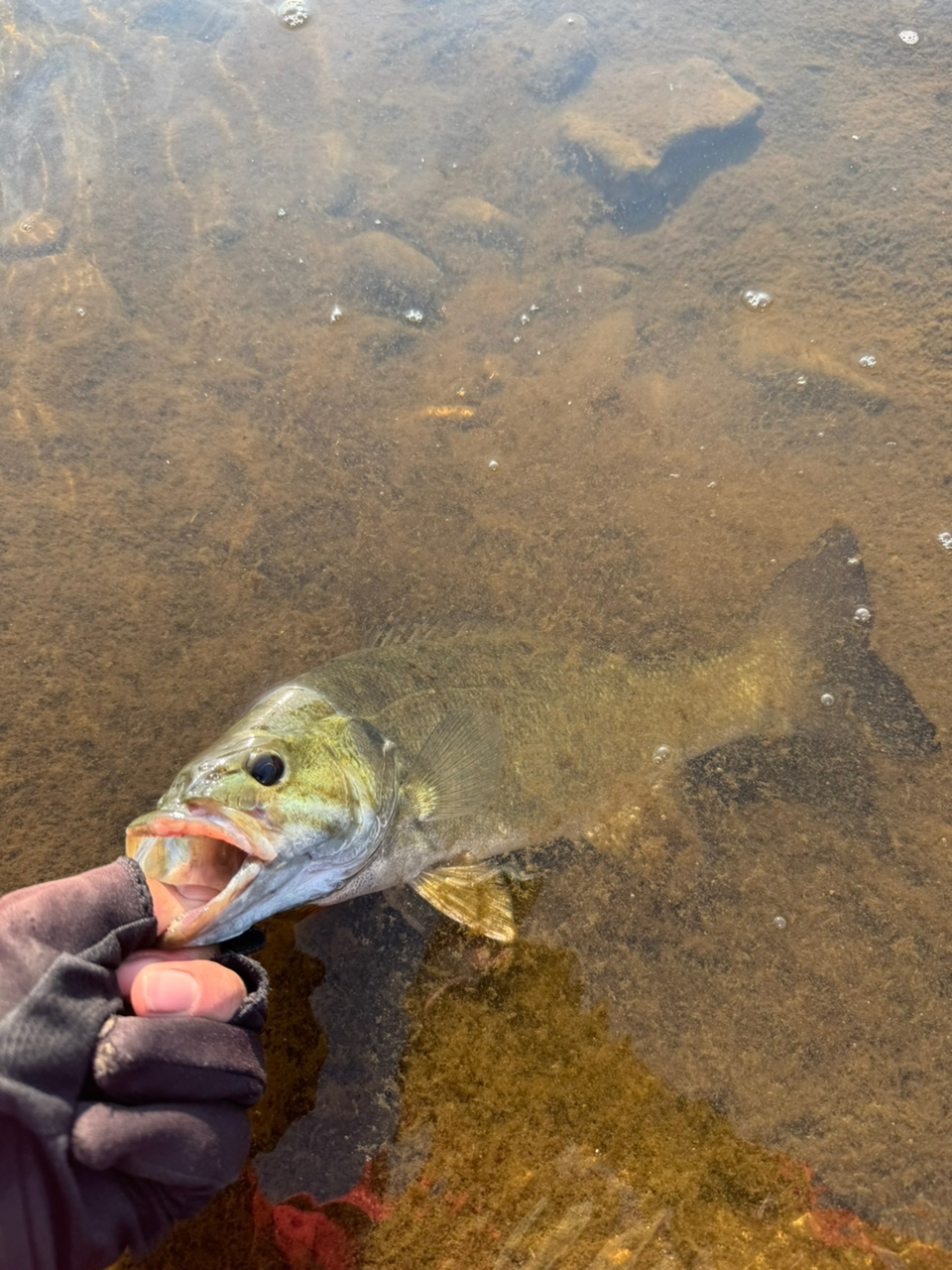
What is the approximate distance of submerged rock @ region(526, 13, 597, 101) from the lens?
5820 millimetres

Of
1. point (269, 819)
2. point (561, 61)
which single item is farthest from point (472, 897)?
point (561, 61)

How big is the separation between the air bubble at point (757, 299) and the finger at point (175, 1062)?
4723 millimetres

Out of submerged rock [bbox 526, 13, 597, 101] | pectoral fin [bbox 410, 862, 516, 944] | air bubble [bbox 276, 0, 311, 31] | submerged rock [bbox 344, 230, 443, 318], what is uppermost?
air bubble [bbox 276, 0, 311, 31]

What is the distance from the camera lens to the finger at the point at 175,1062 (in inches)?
71.7

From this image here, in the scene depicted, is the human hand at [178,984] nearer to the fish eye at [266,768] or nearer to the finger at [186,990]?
the finger at [186,990]

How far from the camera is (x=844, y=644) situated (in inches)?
143

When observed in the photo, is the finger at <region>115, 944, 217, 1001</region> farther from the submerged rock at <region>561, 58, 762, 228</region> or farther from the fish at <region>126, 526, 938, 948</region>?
the submerged rock at <region>561, 58, 762, 228</region>

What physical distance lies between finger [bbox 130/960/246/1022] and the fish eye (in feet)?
1.98

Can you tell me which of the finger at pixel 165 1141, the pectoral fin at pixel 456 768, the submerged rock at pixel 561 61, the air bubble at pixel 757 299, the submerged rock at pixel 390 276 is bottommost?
the pectoral fin at pixel 456 768

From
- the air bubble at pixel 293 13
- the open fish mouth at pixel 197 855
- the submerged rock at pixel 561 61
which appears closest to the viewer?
the open fish mouth at pixel 197 855

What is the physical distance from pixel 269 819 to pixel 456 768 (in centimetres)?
96

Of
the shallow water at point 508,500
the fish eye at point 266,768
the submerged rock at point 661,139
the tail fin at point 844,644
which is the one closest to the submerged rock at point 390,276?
the shallow water at point 508,500

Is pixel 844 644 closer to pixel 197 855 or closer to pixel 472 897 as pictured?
pixel 472 897

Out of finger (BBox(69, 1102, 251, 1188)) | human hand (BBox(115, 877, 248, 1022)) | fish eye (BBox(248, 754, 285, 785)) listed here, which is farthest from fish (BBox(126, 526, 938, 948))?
finger (BBox(69, 1102, 251, 1188))
